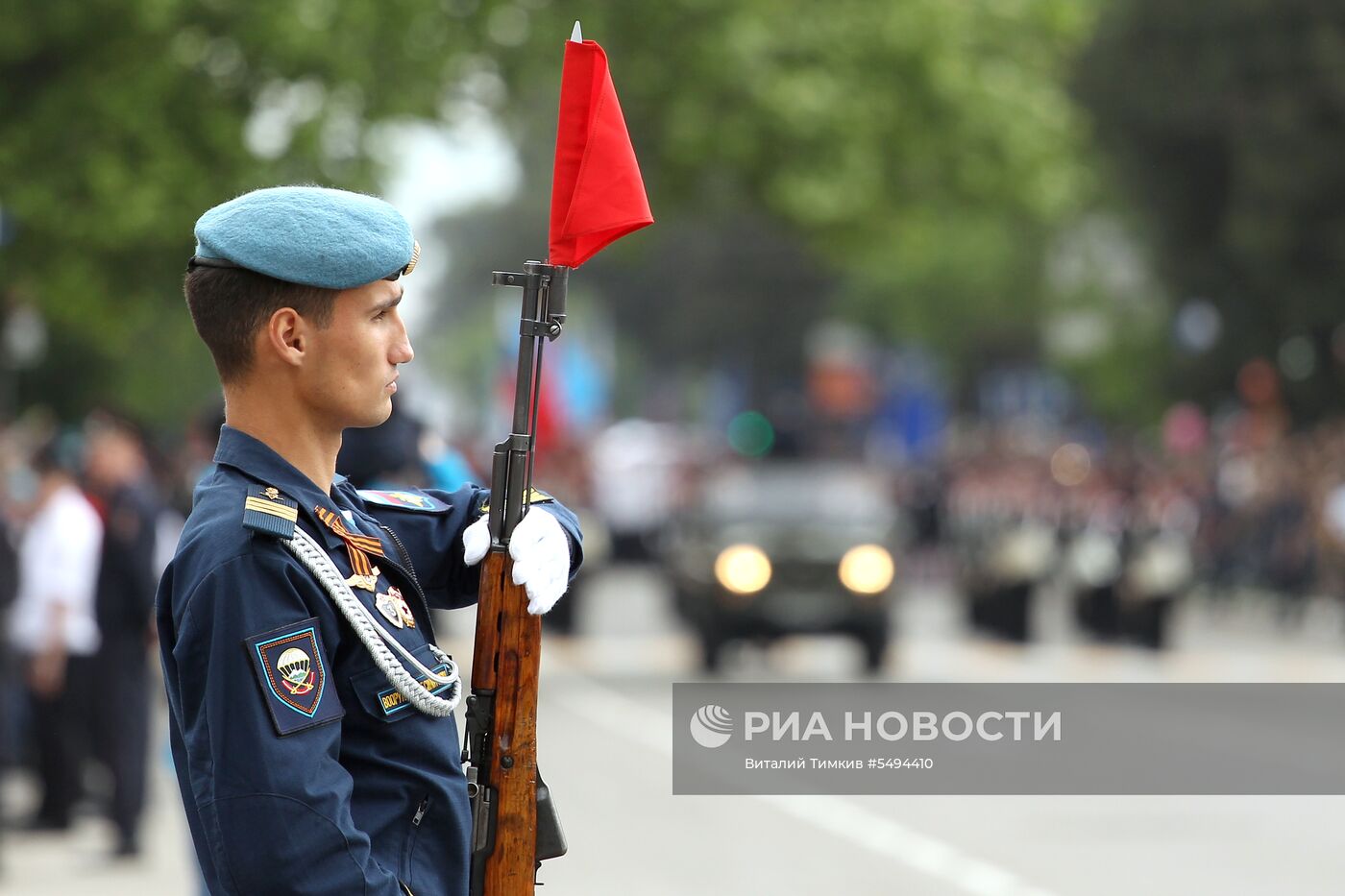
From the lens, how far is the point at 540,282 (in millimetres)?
3291

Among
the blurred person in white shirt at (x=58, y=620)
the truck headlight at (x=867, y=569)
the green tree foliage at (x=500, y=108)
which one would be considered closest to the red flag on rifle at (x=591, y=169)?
the blurred person in white shirt at (x=58, y=620)

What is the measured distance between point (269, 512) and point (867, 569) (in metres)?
16.1

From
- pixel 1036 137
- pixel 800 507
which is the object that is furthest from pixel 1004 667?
pixel 1036 137

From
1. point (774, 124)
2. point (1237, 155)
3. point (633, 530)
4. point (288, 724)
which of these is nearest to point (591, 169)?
point (288, 724)

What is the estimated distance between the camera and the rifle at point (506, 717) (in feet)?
10.1

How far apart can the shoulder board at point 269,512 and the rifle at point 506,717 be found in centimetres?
38

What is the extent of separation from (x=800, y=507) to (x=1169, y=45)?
2059cm

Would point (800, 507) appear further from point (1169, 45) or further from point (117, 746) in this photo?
point (1169, 45)

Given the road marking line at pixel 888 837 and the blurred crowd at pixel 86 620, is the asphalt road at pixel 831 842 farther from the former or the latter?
the blurred crowd at pixel 86 620

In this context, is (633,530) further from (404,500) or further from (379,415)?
(379,415)

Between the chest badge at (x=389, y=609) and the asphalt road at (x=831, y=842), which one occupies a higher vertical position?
the asphalt road at (x=831, y=842)

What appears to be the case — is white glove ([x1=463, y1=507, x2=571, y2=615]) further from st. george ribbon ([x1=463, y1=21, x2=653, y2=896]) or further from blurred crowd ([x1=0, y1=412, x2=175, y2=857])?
blurred crowd ([x1=0, y1=412, x2=175, y2=857])

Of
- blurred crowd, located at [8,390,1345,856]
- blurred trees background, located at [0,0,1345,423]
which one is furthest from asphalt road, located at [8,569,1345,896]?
blurred trees background, located at [0,0,1345,423]

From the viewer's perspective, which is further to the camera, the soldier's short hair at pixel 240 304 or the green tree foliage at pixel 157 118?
the green tree foliage at pixel 157 118
